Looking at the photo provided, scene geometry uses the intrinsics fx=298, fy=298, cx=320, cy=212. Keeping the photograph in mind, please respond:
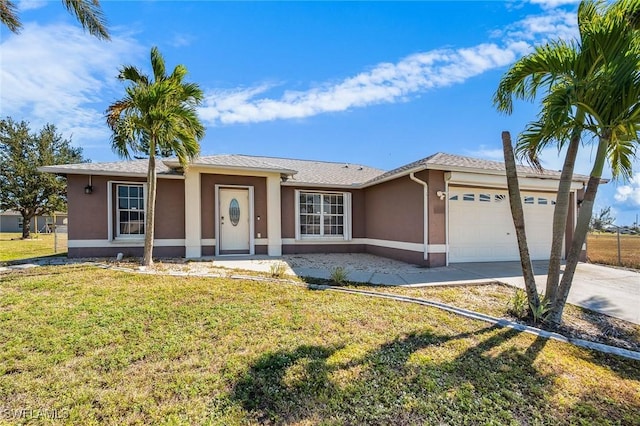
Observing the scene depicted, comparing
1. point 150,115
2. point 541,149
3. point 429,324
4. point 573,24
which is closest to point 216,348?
point 429,324

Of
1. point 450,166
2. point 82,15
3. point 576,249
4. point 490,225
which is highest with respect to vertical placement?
point 82,15

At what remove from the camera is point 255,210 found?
11180 mm

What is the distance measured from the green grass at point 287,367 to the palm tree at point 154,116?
4.42 meters

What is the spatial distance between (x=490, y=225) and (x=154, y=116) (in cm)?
1103

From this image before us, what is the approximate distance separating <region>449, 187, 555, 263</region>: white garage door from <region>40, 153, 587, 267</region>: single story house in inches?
1.4

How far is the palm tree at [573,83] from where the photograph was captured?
163 inches

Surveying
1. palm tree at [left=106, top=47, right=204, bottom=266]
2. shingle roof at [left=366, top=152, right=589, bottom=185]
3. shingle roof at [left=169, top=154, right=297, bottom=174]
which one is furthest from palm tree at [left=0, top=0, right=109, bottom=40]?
shingle roof at [left=366, top=152, right=589, bottom=185]

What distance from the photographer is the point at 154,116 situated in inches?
307

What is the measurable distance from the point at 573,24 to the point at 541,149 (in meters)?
2.10

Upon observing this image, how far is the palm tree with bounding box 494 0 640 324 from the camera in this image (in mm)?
4137

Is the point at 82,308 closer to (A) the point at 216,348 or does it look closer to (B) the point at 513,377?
(A) the point at 216,348

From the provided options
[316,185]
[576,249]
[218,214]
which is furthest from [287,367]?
[316,185]

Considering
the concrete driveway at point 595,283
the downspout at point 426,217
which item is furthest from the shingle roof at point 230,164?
the concrete driveway at point 595,283

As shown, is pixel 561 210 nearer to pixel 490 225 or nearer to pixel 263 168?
pixel 490 225
